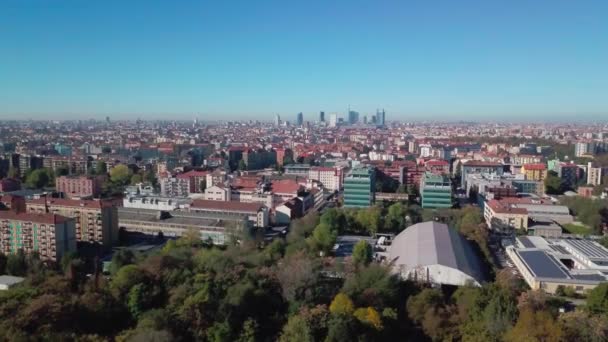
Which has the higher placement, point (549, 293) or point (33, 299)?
point (33, 299)

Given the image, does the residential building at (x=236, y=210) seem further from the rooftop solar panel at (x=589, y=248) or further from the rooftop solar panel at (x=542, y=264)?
the rooftop solar panel at (x=589, y=248)

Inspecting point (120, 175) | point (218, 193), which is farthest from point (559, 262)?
point (120, 175)

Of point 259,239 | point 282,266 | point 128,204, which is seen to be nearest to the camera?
point 282,266

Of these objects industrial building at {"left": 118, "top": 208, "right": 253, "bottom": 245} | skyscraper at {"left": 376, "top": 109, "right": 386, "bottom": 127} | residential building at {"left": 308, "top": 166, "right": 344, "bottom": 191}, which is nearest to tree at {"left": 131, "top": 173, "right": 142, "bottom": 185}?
industrial building at {"left": 118, "top": 208, "right": 253, "bottom": 245}

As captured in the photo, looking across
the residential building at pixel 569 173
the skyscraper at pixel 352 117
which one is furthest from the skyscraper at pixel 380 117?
the residential building at pixel 569 173

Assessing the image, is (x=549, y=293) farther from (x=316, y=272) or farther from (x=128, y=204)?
(x=128, y=204)

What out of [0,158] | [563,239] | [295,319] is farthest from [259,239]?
[0,158]

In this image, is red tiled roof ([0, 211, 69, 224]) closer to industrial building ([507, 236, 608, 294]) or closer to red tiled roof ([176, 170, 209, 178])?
red tiled roof ([176, 170, 209, 178])
